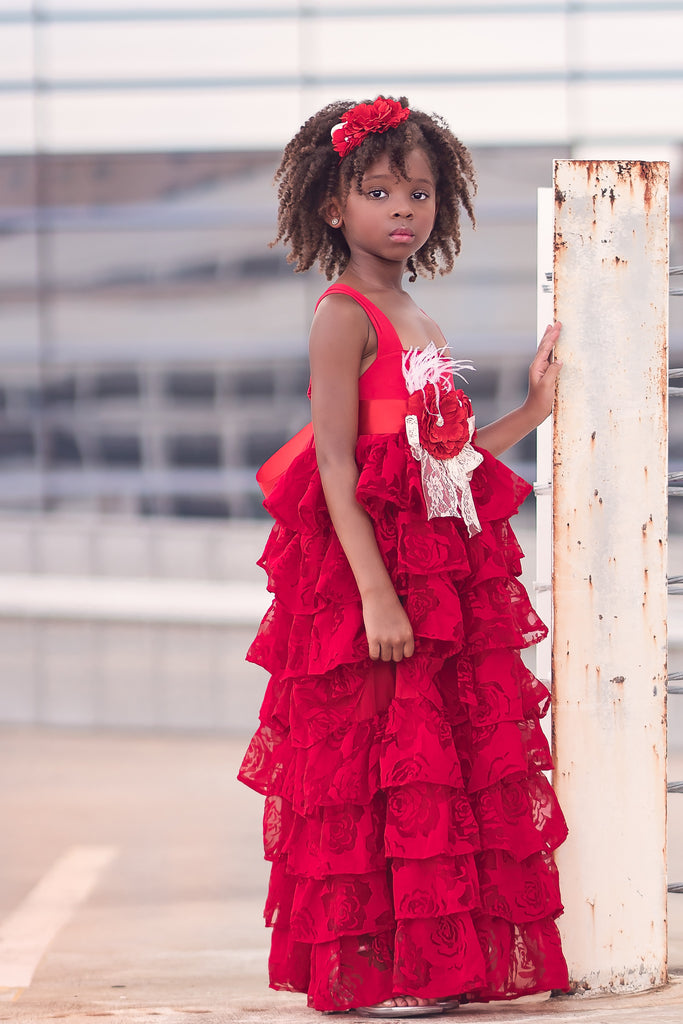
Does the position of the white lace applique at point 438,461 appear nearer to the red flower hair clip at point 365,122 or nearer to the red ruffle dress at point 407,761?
the red ruffle dress at point 407,761

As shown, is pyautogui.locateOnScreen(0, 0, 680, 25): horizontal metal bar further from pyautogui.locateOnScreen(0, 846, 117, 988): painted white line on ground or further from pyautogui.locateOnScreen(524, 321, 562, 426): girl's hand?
pyautogui.locateOnScreen(524, 321, 562, 426): girl's hand

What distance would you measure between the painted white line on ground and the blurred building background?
2.51 m

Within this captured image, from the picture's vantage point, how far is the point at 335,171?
157cm

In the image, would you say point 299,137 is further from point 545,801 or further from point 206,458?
point 206,458

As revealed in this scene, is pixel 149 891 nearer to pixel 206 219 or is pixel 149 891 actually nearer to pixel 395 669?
pixel 395 669

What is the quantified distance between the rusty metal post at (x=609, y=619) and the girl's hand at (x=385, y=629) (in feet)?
0.85

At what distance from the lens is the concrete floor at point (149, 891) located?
5.14ft

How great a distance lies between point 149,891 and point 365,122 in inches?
78.1

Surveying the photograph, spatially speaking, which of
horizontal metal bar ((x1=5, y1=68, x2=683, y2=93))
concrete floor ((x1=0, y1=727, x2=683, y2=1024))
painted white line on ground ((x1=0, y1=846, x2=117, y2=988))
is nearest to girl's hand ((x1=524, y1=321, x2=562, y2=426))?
concrete floor ((x1=0, y1=727, x2=683, y2=1024))

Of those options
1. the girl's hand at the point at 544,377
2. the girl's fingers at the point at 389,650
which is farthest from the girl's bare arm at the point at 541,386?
the girl's fingers at the point at 389,650

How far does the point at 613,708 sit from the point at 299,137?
926 millimetres

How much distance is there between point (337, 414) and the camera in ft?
4.80

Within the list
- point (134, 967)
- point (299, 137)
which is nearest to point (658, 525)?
point (299, 137)

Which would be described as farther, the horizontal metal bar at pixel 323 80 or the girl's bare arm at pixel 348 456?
the horizontal metal bar at pixel 323 80
